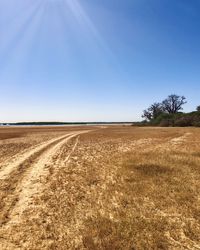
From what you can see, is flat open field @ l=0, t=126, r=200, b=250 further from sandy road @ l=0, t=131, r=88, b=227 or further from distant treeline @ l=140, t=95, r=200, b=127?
distant treeline @ l=140, t=95, r=200, b=127

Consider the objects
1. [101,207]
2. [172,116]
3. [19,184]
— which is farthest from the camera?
[172,116]

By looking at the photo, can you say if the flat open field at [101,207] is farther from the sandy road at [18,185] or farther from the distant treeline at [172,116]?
the distant treeline at [172,116]

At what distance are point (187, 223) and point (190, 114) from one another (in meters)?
83.6

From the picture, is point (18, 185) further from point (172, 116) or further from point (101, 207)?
point (172, 116)

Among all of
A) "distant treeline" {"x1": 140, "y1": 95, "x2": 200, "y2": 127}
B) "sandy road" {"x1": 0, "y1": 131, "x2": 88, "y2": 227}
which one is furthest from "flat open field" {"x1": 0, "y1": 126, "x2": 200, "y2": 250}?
"distant treeline" {"x1": 140, "y1": 95, "x2": 200, "y2": 127}

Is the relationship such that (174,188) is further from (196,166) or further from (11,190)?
(11,190)

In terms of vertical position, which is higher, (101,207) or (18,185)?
(18,185)

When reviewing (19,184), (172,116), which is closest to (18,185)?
(19,184)

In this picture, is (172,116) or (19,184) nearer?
(19,184)

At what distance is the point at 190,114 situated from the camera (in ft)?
275

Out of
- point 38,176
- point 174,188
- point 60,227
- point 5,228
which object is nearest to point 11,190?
point 38,176

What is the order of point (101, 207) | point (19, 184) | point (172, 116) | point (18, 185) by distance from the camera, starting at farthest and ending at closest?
point (172, 116), point (19, 184), point (18, 185), point (101, 207)

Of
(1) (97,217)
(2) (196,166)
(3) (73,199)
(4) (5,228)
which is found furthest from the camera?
(2) (196,166)

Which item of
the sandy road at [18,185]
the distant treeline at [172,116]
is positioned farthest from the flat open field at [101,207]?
the distant treeline at [172,116]
